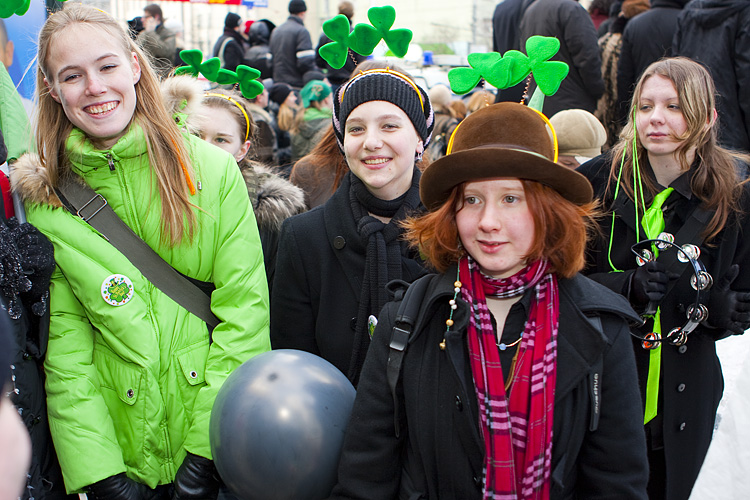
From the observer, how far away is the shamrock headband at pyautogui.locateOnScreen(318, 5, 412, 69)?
118 inches

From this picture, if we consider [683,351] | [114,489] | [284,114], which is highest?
[284,114]

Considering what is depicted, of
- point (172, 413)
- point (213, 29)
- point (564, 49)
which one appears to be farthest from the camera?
point (213, 29)

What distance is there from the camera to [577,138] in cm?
390

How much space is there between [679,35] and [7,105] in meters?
4.85

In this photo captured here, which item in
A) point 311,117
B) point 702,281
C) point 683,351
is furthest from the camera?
point 311,117

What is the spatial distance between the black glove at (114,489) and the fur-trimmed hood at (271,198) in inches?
57.6

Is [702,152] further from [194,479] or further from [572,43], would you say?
[572,43]

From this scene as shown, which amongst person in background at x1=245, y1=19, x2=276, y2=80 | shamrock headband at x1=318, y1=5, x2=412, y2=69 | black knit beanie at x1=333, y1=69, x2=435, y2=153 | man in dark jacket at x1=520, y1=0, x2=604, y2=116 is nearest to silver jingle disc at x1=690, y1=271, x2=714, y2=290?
black knit beanie at x1=333, y1=69, x2=435, y2=153

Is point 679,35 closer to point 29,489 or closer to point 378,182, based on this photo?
point 378,182

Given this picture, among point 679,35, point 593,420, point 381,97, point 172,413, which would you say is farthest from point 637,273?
point 679,35

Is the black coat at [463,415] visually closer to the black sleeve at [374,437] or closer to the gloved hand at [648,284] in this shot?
the black sleeve at [374,437]

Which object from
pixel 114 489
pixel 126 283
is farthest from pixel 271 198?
pixel 114 489

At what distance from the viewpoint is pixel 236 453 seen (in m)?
2.03

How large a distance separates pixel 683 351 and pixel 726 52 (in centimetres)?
309
